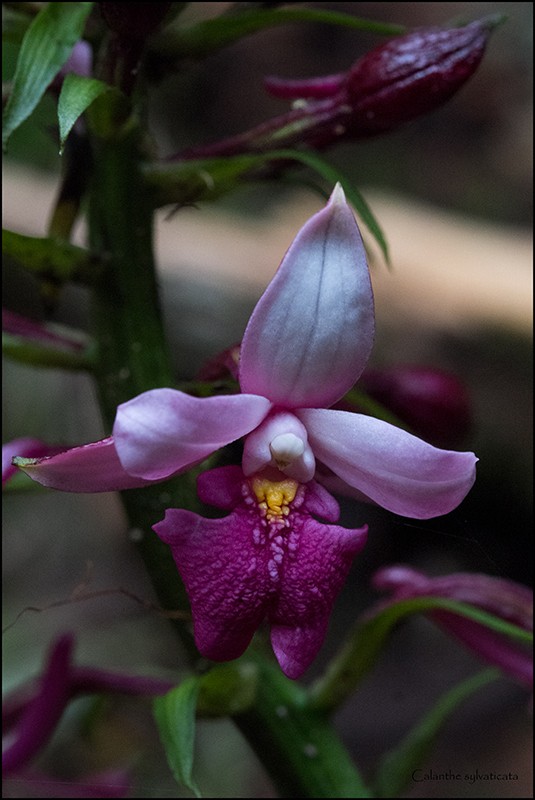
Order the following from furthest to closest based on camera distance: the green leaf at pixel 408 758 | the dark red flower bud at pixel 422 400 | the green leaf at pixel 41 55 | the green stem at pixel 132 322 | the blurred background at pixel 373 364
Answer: the blurred background at pixel 373 364 < the dark red flower bud at pixel 422 400 < the green leaf at pixel 408 758 < the green stem at pixel 132 322 < the green leaf at pixel 41 55

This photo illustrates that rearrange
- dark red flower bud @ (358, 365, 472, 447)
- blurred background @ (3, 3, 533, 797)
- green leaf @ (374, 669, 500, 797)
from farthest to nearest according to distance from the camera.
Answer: blurred background @ (3, 3, 533, 797), dark red flower bud @ (358, 365, 472, 447), green leaf @ (374, 669, 500, 797)

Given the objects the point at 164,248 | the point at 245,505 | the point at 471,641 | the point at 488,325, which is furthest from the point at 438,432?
the point at 164,248

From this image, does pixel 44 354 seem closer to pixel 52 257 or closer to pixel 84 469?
pixel 52 257

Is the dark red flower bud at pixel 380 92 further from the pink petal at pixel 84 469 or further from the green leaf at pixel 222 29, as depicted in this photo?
the pink petal at pixel 84 469

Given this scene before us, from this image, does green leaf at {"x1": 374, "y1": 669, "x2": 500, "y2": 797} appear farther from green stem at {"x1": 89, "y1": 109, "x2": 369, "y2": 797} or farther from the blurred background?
the blurred background

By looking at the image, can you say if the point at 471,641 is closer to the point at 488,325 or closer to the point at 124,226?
the point at 124,226

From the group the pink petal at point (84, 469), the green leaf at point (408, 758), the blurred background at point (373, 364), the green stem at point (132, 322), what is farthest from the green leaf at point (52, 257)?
the blurred background at point (373, 364)

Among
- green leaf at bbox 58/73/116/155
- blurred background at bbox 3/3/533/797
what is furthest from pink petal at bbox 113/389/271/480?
blurred background at bbox 3/3/533/797

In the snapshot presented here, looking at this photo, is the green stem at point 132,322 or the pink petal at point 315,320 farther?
the green stem at point 132,322

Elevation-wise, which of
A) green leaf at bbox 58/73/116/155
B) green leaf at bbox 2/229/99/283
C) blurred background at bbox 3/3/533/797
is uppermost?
green leaf at bbox 58/73/116/155
